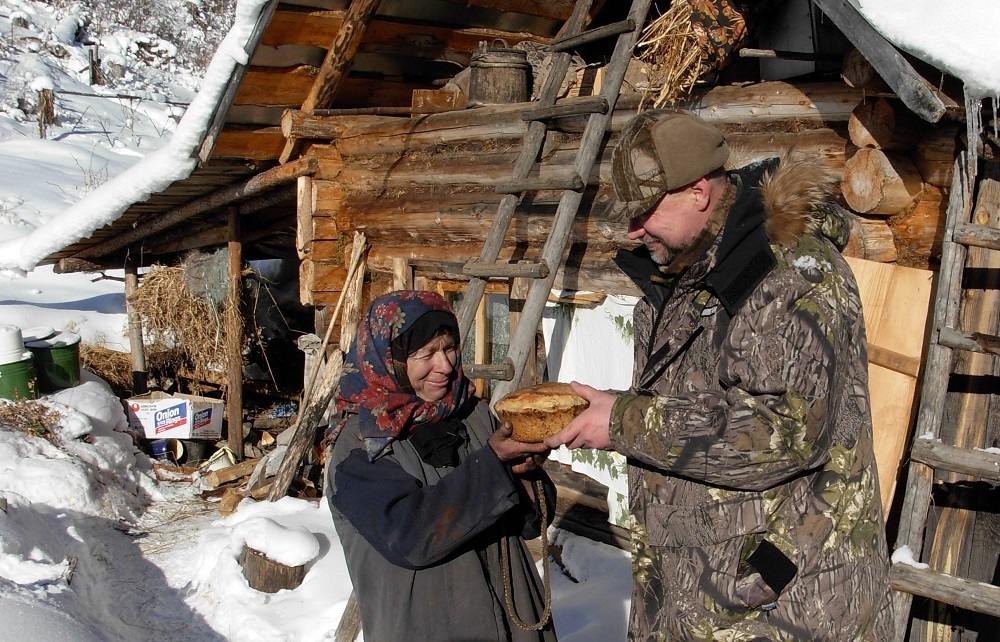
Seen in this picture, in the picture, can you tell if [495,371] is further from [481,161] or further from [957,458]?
[481,161]

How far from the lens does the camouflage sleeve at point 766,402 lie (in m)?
1.67

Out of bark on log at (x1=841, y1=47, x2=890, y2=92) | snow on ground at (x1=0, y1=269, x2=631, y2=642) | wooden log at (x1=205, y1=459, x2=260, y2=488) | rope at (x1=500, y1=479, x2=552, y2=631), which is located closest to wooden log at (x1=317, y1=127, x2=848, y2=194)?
bark on log at (x1=841, y1=47, x2=890, y2=92)

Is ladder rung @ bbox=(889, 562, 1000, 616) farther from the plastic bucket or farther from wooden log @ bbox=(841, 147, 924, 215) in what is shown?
the plastic bucket

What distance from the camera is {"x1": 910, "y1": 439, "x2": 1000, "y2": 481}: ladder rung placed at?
2555mm

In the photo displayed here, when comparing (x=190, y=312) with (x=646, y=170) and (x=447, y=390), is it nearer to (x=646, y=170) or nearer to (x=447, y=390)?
(x=447, y=390)

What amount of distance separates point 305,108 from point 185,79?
82.3 ft

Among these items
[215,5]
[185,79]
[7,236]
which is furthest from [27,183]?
[215,5]

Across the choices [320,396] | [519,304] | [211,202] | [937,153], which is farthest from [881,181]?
[211,202]

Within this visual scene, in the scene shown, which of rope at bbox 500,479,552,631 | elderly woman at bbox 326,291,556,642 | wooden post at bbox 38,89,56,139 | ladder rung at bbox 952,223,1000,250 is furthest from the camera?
wooden post at bbox 38,89,56,139

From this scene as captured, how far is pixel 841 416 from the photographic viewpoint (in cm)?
180

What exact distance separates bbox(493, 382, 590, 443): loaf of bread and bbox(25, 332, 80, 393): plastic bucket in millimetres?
7947

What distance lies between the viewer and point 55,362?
338 inches

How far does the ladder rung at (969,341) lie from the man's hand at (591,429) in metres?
1.38

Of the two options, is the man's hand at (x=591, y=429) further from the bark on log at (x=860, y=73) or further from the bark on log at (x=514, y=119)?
the bark on log at (x=514, y=119)
